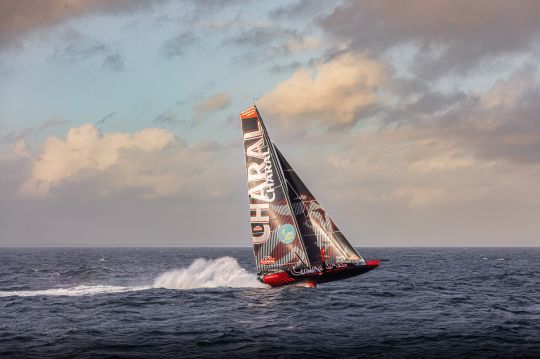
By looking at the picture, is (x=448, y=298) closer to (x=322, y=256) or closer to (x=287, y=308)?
(x=322, y=256)

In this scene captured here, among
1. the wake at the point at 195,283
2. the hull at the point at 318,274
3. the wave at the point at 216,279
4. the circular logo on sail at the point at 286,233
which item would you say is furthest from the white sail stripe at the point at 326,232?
the wave at the point at 216,279

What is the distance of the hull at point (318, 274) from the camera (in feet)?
115

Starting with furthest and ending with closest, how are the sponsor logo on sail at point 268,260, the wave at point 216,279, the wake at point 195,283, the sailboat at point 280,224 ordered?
1. the wave at point 216,279
2. the wake at point 195,283
3. the sponsor logo on sail at point 268,260
4. the sailboat at point 280,224

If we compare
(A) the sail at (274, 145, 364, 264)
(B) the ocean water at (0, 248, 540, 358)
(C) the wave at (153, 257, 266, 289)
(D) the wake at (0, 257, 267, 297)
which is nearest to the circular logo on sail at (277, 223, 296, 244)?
(A) the sail at (274, 145, 364, 264)

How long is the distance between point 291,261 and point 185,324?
1110cm

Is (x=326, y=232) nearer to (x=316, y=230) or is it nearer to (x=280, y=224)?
(x=316, y=230)

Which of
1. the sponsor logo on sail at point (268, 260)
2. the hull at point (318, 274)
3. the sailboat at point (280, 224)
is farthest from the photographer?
the sponsor logo on sail at point (268, 260)

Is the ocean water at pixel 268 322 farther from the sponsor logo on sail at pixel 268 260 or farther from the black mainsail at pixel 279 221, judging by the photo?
the black mainsail at pixel 279 221

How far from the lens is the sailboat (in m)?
36.4

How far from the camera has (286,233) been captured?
36.6m

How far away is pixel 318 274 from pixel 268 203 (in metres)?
6.02

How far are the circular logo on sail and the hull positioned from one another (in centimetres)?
217

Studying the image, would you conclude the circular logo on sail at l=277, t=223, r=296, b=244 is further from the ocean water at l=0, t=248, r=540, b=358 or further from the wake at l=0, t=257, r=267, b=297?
the wake at l=0, t=257, r=267, b=297

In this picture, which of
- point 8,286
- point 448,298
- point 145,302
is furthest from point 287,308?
point 8,286
